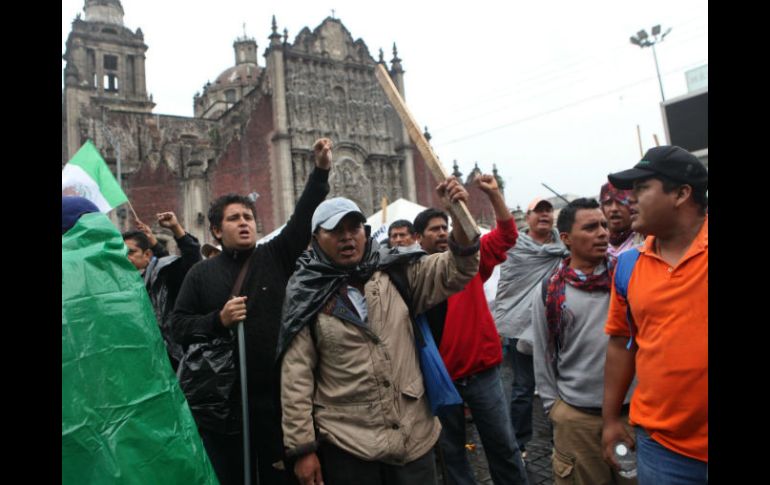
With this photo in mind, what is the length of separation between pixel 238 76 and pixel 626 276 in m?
48.3

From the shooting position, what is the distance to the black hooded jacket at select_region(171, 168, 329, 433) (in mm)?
2826

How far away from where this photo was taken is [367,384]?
2355 mm

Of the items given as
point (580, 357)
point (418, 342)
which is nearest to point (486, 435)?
point (580, 357)

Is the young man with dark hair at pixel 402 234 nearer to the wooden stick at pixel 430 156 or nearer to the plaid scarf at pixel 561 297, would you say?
the plaid scarf at pixel 561 297

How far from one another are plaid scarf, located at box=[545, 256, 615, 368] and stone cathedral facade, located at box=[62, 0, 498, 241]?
22.2m

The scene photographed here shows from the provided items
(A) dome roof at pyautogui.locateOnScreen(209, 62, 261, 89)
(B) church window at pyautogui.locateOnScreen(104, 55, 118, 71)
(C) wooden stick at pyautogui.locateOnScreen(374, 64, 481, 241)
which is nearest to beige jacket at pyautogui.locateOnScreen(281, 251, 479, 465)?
(C) wooden stick at pyautogui.locateOnScreen(374, 64, 481, 241)

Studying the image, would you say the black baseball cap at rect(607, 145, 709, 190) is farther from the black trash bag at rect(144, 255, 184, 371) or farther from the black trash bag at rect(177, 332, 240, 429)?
the black trash bag at rect(144, 255, 184, 371)

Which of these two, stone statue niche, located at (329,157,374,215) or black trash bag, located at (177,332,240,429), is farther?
stone statue niche, located at (329,157,374,215)

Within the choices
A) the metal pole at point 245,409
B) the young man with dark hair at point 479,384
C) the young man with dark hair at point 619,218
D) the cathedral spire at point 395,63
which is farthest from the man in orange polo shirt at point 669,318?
the cathedral spire at point 395,63

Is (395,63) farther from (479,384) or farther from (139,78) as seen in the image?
(479,384)
